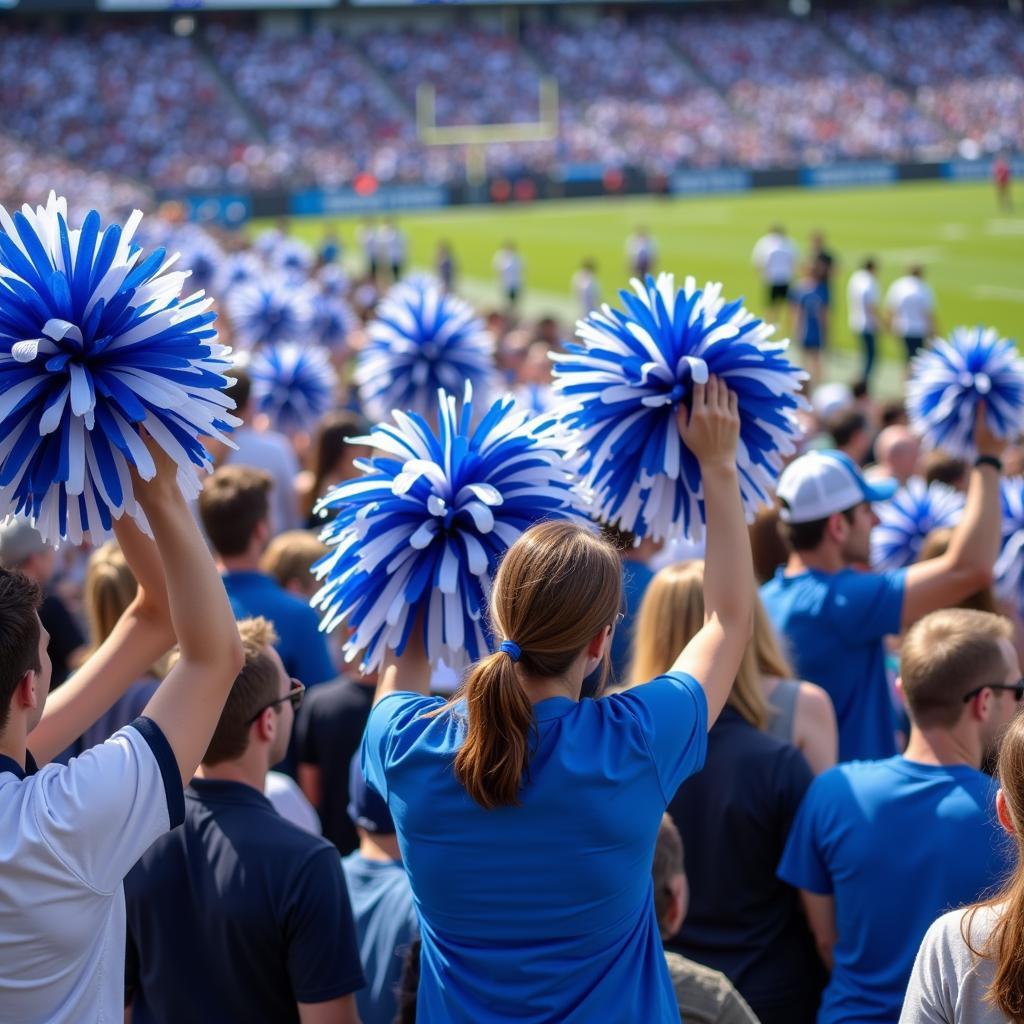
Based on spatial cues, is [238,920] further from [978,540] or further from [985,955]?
[978,540]

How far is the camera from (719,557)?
2.25 metres

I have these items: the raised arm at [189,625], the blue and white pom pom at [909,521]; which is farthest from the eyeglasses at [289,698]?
the blue and white pom pom at [909,521]

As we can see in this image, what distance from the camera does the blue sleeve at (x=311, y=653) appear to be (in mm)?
4266

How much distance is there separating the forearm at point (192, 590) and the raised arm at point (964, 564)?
2.21 metres

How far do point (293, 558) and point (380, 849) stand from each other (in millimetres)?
1884

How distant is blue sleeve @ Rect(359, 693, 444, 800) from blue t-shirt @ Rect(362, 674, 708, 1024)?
1.2 inches

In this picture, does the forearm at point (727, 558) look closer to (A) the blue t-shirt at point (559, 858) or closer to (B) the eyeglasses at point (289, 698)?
(A) the blue t-shirt at point (559, 858)

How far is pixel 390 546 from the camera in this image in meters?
2.39

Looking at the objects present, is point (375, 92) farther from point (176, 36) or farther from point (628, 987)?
point (628, 987)

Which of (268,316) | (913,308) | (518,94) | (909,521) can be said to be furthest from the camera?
(518,94)

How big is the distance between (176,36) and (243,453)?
43030 millimetres

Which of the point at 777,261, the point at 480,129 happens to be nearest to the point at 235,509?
the point at 777,261

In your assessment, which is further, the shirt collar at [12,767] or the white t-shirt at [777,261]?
the white t-shirt at [777,261]

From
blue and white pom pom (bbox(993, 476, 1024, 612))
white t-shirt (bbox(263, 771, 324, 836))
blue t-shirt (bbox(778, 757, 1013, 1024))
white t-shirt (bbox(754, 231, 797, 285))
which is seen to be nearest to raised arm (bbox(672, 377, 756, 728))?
blue t-shirt (bbox(778, 757, 1013, 1024))
